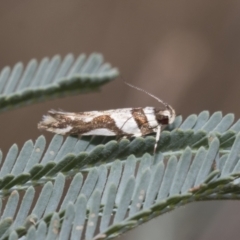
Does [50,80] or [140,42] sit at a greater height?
[140,42]

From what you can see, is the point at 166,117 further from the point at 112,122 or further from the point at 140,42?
the point at 140,42

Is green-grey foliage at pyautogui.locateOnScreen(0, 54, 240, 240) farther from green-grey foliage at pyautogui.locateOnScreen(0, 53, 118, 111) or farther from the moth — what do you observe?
green-grey foliage at pyautogui.locateOnScreen(0, 53, 118, 111)

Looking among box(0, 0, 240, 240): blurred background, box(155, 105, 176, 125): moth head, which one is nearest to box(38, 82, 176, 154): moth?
box(155, 105, 176, 125): moth head

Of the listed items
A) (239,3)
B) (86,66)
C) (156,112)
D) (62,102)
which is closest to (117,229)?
(156,112)

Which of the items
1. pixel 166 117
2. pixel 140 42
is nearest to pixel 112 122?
pixel 166 117

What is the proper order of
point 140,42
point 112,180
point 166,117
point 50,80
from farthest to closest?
point 140,42, point 50,80, point 166,117, point 112,180

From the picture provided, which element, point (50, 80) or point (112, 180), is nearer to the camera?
point (112, 180)
